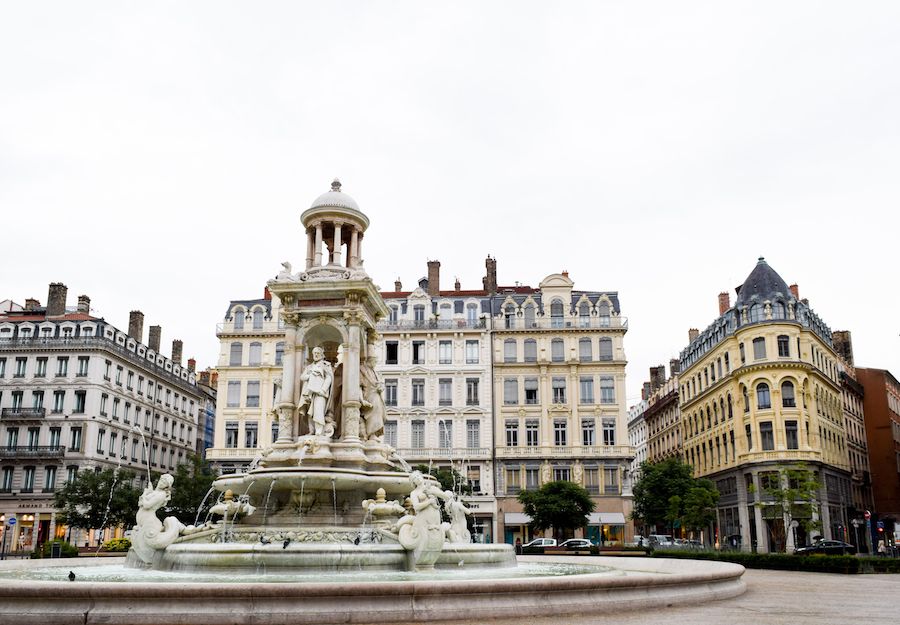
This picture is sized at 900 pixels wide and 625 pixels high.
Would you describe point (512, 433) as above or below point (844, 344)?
below

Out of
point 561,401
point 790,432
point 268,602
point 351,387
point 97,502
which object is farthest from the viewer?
point 561,401

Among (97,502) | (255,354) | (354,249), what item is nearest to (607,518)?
(255,354)

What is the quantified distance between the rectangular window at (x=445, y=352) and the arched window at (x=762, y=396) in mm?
22995

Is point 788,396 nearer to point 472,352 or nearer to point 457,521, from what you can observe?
point 472,352

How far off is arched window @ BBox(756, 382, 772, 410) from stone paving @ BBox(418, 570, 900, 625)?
4483cm

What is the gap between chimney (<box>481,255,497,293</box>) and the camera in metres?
66.6

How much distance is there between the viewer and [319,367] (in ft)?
62.7

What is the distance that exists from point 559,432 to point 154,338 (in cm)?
3836

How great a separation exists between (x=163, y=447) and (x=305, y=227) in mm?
56130

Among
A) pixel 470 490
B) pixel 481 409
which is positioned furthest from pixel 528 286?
pixel 470 490

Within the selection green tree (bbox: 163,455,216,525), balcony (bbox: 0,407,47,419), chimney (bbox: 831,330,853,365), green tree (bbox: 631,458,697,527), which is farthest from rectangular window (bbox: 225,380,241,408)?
chimney (bbox: 831,330,853,365)

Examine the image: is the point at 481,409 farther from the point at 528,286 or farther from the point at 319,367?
the point at 319,367

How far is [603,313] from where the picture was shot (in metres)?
62.6

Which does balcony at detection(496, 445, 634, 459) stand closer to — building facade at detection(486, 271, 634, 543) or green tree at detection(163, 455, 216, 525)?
building facade at detection(486, 271, 634, 543)
